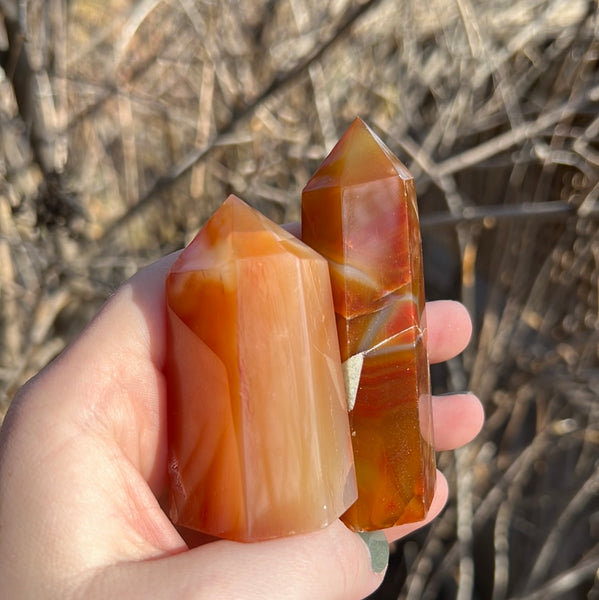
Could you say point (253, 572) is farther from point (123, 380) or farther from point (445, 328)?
point (445, 328)

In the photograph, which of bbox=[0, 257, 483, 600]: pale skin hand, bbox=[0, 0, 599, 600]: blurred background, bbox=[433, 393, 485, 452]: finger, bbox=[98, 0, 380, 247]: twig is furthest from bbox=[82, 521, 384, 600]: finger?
bbox=[0, 0, 599, 600]: blurred background

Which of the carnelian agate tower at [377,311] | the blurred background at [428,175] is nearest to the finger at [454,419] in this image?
the carnelian agate tower at [377,311]

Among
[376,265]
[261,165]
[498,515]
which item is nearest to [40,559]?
[376,265]

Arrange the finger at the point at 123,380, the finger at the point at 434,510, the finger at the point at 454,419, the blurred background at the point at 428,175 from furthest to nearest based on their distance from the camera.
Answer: the blurred background at the point at 428,175, the finger at the point at 454,419, the finger at the point at 434,510, the finger at the point at 123,380

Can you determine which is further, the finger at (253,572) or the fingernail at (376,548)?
the fingernail at (376,548)

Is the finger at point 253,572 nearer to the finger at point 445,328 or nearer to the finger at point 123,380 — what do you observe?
the finger at point 123,380

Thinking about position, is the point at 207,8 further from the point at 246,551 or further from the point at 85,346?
the point at 246,551

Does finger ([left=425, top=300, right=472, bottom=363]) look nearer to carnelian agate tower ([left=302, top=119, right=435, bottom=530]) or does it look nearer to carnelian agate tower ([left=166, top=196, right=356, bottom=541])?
carnelian agate tower ([left=302, top=119, right=435, bottom=530])
